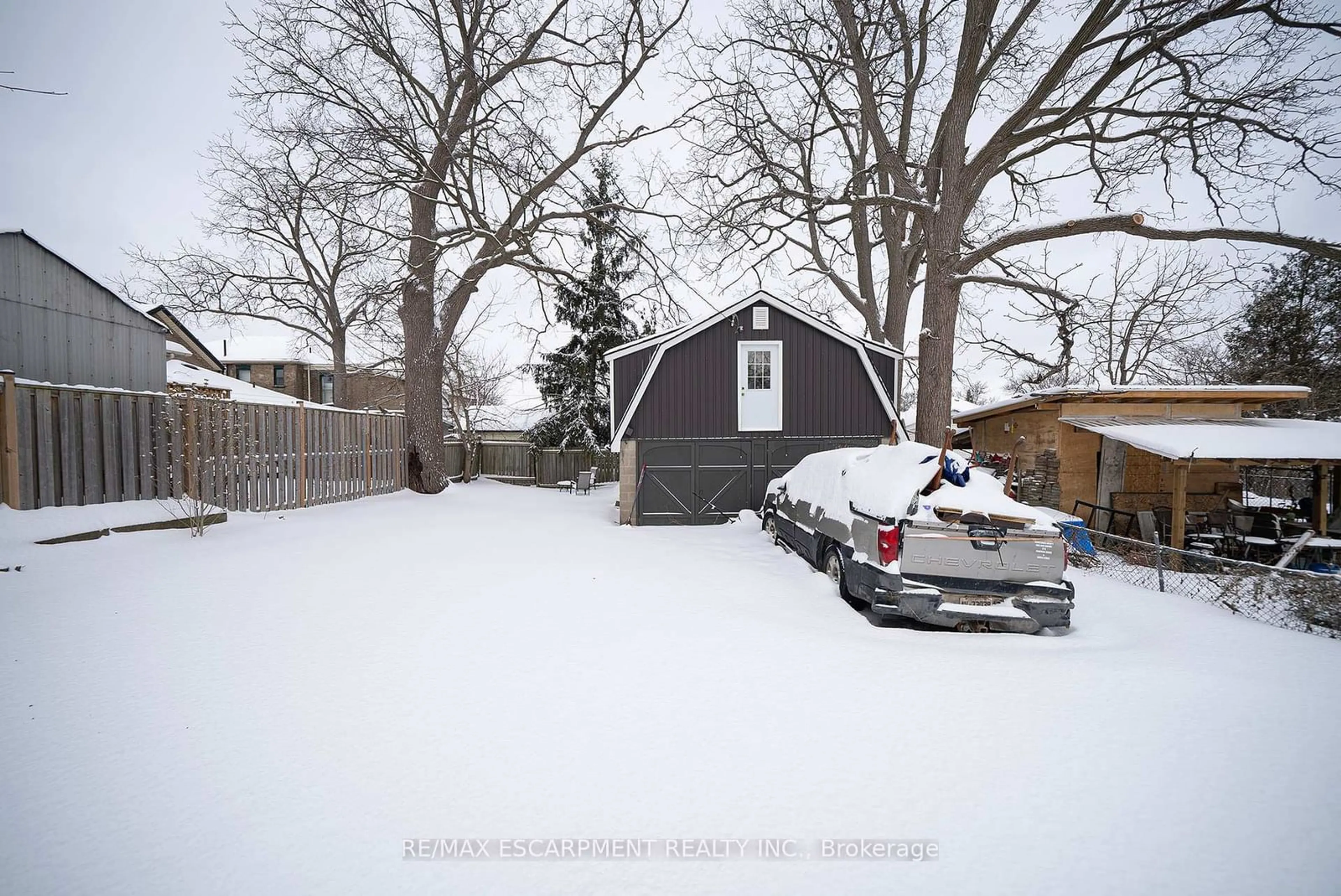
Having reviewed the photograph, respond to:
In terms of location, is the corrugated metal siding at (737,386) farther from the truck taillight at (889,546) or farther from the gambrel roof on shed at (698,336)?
the truck taillight at (889,546)

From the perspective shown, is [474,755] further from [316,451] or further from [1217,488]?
[1217,488]

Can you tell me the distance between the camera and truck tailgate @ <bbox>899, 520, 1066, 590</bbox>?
5.03 meters

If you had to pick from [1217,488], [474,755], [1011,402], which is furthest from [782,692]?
[1217,488]

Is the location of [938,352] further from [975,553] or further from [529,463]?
[529,463]

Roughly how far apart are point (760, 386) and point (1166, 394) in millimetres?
8171

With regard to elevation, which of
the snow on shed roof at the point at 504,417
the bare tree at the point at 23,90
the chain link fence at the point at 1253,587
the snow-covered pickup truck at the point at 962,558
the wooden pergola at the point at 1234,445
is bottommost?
the chain link fence at the point at 1253,587

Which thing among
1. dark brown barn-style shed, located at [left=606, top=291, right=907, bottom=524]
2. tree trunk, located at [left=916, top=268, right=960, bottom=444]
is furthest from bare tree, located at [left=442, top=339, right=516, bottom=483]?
tree trunk, located at [left=916, top=268, right=960, bottom=444]

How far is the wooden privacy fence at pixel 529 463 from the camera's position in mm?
21328

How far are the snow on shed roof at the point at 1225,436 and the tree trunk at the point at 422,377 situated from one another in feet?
50.5

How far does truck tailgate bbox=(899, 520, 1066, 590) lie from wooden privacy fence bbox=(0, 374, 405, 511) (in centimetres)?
950

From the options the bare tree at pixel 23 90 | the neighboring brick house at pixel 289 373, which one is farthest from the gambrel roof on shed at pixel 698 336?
the neighboring brick house at pixel 289 373

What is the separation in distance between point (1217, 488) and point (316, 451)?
63.2ft

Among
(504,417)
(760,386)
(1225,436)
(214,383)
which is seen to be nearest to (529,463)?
(504,417)

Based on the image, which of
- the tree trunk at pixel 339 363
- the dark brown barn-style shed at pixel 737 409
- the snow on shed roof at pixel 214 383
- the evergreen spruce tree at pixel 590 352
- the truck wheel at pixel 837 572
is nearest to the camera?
the truck wheel at pixel 837 572
